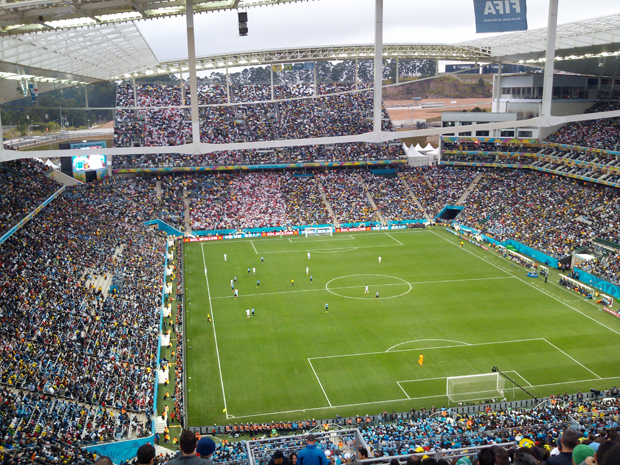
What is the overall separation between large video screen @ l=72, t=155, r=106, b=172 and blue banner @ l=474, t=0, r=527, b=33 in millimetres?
47338

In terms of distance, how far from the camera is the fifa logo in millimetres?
19438

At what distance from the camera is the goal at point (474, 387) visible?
2677cm

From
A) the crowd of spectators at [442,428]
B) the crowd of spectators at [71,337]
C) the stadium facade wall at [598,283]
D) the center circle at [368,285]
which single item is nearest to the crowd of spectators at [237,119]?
the crowd of spectators at [71,337]

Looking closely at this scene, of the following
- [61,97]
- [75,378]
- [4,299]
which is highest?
[61,97]

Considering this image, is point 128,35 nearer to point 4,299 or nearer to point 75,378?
point 4,299

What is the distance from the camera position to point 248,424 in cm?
2417

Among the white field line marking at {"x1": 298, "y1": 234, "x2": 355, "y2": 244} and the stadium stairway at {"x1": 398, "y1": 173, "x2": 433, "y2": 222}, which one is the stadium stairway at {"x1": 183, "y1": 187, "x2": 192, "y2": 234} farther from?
the stadium stairway at {"x1": 398, "y1": 173, "x2": 433, "y2": 222}

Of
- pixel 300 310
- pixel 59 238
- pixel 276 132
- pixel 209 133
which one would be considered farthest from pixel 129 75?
pixel 300 310

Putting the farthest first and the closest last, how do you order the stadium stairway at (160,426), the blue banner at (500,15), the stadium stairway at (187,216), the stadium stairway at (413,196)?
the stadium stairway at (413,196) → the stadium stairway at (187,216) → the stadium stairway at (160,426) → the blue banner at (500,15)

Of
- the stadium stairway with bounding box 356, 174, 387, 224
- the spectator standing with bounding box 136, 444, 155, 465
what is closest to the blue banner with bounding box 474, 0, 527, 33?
the spectator standing with bounding box 136, 444, 155, 465

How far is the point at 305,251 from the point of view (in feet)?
173

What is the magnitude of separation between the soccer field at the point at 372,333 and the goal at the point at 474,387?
19 centimetres

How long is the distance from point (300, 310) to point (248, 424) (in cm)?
1458

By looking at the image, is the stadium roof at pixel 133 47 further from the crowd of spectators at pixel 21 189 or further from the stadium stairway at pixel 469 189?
the stadium stairway at pixel 469 189
